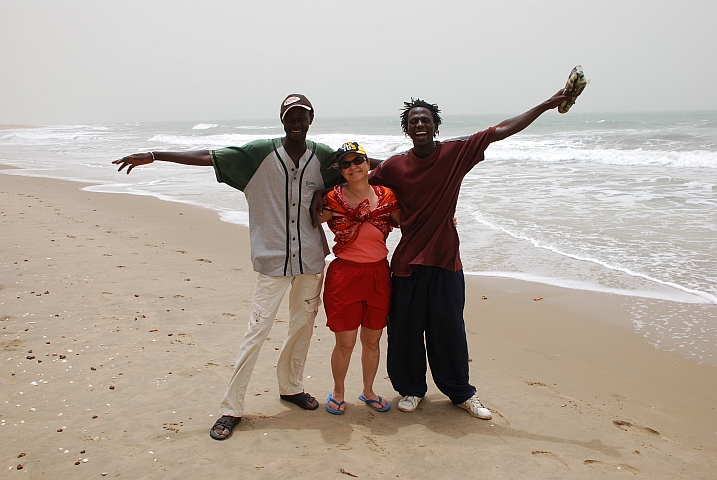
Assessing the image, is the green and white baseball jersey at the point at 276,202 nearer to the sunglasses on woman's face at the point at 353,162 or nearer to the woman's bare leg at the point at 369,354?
the sunglasses on woman's face at the point at 353,162

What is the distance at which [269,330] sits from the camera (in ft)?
11.0

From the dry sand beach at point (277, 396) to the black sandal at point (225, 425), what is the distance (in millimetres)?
41

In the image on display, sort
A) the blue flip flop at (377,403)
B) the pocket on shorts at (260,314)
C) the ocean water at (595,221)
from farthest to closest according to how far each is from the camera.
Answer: the ocean water at (595,221) < the blue flip flop at (377,403) < the pocket on shorts at (260,314)

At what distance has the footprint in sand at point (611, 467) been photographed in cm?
279

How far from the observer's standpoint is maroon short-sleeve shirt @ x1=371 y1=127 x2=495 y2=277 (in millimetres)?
3217

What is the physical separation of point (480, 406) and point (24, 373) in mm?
2787

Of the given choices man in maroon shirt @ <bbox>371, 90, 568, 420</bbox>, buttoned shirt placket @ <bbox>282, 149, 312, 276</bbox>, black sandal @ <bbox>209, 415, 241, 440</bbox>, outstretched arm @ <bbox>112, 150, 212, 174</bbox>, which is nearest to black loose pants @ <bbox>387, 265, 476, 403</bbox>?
man in maroon shirt @ <bbox>371, 90, 568, 420</bbox>

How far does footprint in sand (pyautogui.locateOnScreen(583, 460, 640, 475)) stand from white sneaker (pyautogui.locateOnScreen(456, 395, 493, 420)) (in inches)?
24.2

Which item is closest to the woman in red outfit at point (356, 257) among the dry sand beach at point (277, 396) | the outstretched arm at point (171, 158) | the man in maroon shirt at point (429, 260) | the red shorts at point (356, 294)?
the red shorts at point (356, 294)

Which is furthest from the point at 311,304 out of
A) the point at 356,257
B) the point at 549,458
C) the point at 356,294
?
the point at 549,458

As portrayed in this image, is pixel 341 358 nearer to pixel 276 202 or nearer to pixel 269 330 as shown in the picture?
pixel 269 330

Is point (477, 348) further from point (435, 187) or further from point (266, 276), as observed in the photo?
point (266, 276)

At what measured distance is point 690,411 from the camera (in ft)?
11.7

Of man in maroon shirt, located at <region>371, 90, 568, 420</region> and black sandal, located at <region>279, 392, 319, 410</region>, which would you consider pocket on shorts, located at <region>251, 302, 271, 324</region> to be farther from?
man in maroon shirt, located at <region>371, 90, 568, 420</region>
